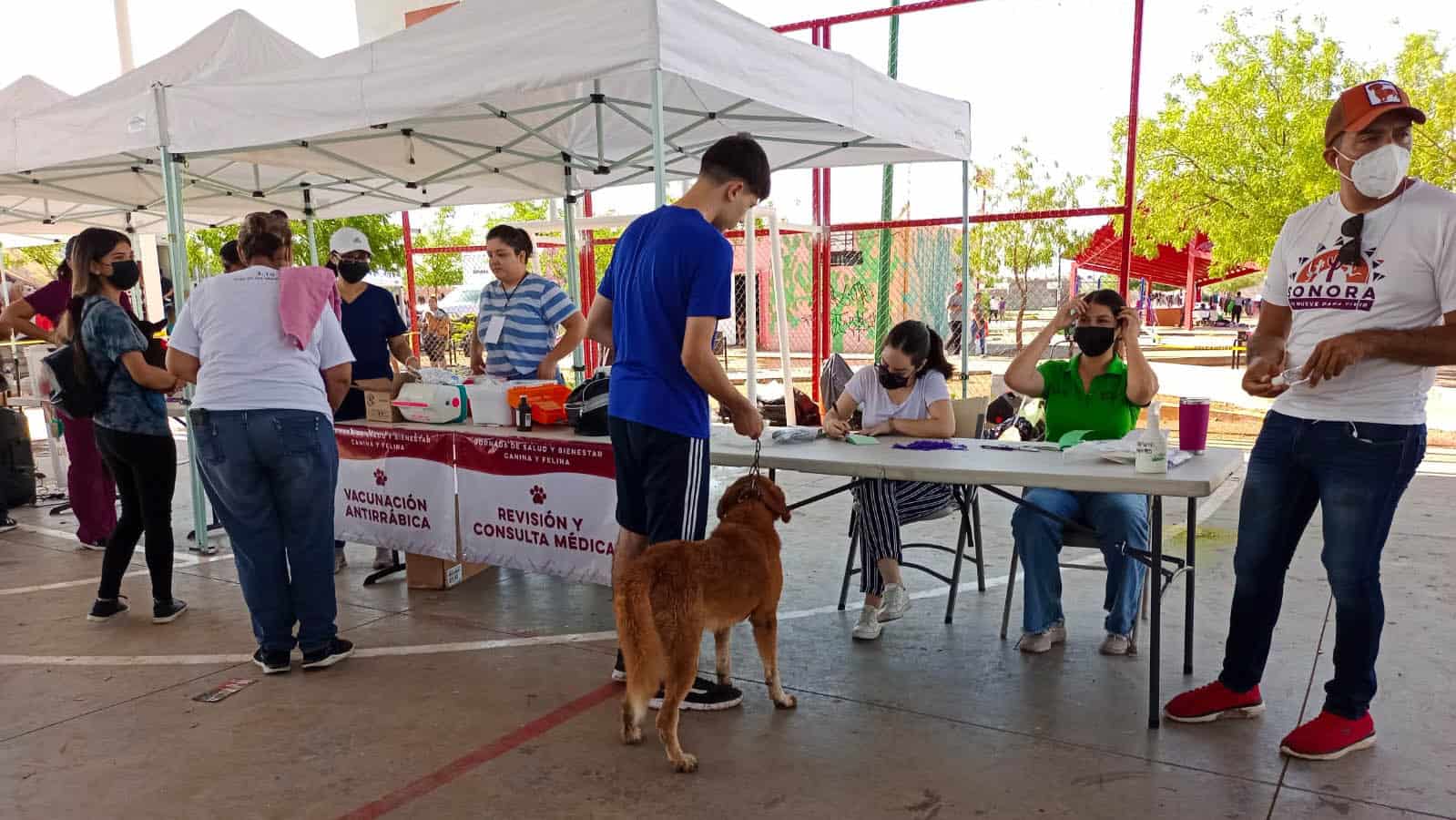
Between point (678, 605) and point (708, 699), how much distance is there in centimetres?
67

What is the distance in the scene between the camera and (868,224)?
891cm

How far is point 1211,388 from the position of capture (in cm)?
1293

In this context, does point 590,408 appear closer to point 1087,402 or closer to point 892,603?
point 892,603

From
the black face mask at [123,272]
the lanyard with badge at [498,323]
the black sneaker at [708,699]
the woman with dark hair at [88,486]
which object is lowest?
the black sneaker at [708,699]

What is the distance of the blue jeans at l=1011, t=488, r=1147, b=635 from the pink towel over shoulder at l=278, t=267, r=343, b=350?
8.88ft

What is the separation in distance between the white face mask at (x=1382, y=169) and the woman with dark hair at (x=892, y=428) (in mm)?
1834

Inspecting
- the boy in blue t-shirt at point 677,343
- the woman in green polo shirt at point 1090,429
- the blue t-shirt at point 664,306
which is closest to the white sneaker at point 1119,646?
the woman in green polo shirt at point 1090,429

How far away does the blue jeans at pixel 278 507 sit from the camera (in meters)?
3.54

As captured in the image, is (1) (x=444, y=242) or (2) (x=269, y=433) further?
(1) (x=444, y=242)

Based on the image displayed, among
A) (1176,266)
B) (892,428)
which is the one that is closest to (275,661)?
(892,428)

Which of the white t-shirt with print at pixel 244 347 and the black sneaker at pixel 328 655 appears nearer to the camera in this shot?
the white t-shirt with print at pixel 244 347

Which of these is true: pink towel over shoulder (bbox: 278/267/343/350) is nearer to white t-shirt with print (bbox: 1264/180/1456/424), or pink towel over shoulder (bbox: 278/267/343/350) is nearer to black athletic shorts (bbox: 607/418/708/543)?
black athletic shorts (bbox: 607/418/708/543)

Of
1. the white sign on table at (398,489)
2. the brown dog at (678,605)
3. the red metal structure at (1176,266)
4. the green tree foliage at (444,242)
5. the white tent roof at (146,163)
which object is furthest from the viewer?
the green tree foliage at (444,242)

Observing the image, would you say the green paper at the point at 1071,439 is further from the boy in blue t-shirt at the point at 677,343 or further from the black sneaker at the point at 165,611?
the black sneaker at the point at 165,611
